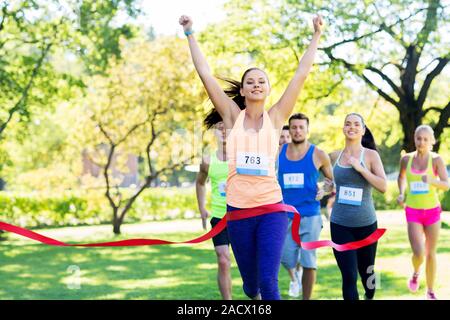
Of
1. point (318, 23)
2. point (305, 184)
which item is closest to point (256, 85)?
point (318, 23)

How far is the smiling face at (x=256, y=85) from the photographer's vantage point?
4266 mm

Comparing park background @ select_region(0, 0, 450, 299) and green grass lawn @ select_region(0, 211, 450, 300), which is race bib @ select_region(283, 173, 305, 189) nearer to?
green grass lawn @ select_region(0, 211, 450, 300)

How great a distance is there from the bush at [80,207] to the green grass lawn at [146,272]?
575cm

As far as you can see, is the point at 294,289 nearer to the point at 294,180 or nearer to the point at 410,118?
the point at 294,180

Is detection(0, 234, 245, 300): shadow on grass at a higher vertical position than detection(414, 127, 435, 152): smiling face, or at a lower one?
lower

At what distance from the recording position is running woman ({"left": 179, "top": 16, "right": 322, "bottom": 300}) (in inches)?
167

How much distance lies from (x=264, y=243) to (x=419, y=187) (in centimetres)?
361

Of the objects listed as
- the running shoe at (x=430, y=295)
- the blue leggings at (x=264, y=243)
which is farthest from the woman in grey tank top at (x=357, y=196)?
the blue leggings at (x=264, y=243)

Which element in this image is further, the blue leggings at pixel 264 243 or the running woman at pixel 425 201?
the running woman at pixel 425 201

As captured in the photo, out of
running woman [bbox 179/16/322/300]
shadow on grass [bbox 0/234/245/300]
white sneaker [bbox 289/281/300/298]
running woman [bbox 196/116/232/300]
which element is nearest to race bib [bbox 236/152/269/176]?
running woman [bbox 179/16/322/300]

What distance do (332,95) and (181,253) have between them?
24.0 ft

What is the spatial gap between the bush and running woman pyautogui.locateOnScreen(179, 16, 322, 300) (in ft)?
59.8

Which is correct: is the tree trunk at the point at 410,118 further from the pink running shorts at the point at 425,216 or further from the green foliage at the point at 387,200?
the pink running shorts at the point at 425,216

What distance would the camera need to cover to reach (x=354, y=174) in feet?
19.4
